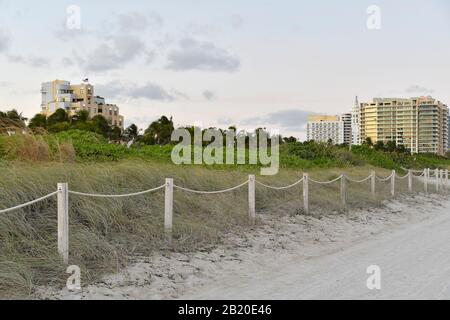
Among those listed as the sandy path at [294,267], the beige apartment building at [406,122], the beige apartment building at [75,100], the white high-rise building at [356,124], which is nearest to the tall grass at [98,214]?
the sandy path at [294,267]

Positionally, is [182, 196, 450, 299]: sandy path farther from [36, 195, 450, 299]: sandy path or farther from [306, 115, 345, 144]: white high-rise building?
[306, 115, 345, 144]: white high-rise building

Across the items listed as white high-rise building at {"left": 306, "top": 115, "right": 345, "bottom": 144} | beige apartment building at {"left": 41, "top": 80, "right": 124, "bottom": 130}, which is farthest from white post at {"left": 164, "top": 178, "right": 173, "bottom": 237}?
white high-rise building at {"left": 306, "top": 115, "right": 345, "bottom": 144}

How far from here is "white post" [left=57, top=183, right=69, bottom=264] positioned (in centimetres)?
657

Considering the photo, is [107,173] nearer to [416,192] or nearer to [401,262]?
[401,262]

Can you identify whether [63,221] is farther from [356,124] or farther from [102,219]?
[356,124]

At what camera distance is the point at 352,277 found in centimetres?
692

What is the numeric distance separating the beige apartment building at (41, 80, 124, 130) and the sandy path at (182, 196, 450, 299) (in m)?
79.5

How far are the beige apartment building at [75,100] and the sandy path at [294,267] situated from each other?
3059 inches

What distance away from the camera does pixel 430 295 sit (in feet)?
19.5

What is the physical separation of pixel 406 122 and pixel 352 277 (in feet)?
320

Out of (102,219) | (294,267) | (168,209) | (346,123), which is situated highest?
(346,123)

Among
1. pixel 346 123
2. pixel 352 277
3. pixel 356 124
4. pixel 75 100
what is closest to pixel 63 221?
pixel 352 277

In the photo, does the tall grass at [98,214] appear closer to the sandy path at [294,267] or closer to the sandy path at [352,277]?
the sandy path at [294,267]

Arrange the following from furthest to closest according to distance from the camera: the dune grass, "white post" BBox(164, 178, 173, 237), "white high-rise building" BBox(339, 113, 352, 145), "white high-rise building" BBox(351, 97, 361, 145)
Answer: "white high-rise building" BBox(339, 113, 352, 145) → "white high-rise building" BBox(351, 97, 361, 145) → "white post" BBox(164, 178, 173, 237) → the dune grass
